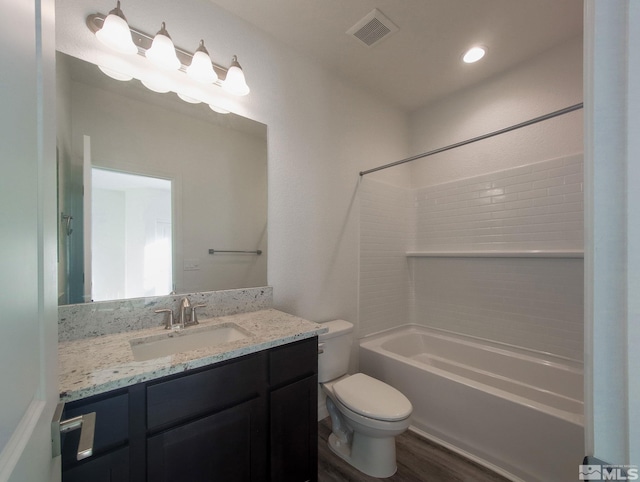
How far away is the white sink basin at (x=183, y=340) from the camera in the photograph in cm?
117

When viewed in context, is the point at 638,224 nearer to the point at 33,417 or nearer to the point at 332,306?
the point at 33,417

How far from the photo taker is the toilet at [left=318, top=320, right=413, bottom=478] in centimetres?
144

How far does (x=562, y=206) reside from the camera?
1.92 m

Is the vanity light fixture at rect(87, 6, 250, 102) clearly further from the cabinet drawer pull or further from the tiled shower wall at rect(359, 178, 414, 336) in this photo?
the cabinet drawer pull

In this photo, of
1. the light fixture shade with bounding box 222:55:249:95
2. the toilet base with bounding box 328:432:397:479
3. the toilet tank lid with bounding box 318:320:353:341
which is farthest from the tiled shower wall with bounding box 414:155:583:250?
the light fixture shade with bounding box 222:55:249:95

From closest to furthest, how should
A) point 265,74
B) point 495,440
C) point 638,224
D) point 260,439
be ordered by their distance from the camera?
1. point 638,224
2. point 260,439
3. point 495,440
4. point 265,74

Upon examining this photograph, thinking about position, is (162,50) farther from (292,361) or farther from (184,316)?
(292,361)

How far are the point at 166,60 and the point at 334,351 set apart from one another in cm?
199

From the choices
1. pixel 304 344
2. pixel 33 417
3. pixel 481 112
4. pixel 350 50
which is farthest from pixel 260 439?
pixel 481 112

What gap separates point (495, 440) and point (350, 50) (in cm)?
270

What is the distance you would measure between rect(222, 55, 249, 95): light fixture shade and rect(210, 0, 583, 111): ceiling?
0.37m

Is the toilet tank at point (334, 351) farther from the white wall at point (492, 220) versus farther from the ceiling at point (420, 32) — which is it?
the ceiling at point (420, 32)

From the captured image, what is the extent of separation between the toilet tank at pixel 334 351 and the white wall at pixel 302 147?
0.19 meters

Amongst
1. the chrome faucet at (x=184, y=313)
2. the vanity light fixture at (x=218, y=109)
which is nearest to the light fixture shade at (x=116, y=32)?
the vanity light fixture at (x=218, y=109)
